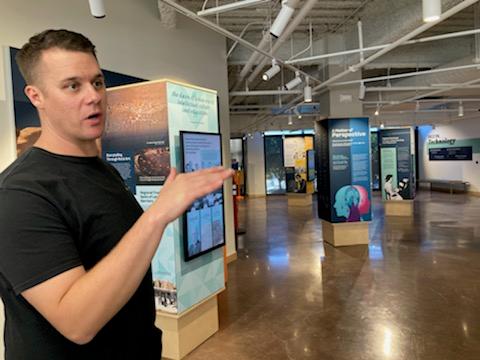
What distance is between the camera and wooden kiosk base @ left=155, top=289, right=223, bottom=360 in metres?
3.39

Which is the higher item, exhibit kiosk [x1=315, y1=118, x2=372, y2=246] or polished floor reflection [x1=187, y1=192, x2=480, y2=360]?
exhibit kiosk [x1=315, y1=118, x2=372, y2=246]

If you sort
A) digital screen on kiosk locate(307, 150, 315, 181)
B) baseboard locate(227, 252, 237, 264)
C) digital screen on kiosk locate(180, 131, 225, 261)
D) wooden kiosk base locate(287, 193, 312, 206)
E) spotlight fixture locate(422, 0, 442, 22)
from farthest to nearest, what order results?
digital screen on kiosk locate(307, 150, 315, 181) → wooden kiosk base locate(287, 193, 312, 206) → baseboard locate(227, 252, 237, 264) → digital screen on kiosk locate(180, 131, 225, 261) → spotlight fixture locate(422, 0, 442, 22)

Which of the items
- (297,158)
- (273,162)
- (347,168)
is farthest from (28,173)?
(273,162)

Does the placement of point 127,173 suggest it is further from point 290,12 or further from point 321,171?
point 321,171

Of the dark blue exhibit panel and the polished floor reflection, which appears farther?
the dark blue exhibit panel

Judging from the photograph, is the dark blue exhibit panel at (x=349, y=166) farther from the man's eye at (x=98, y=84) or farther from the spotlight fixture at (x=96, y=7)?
the man's eye at (x=98, y=84)

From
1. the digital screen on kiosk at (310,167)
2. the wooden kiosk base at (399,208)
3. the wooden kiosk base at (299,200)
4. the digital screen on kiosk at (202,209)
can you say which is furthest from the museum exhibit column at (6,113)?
the digital screen on kiosk at (310,167)

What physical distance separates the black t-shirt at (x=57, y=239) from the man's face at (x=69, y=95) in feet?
0.26

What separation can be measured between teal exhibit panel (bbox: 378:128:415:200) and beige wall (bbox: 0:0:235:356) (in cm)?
594

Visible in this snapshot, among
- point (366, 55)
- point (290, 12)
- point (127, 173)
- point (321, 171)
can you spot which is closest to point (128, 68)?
point (127, 173)

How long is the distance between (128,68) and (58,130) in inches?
146

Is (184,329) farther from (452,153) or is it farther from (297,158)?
(452,153)

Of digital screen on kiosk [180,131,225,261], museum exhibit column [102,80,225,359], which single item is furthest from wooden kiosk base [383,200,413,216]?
museum exhibit column [102,80,225,359]

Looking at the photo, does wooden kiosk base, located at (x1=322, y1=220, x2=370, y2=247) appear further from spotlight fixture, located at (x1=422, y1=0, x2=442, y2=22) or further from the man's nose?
the man's nose
